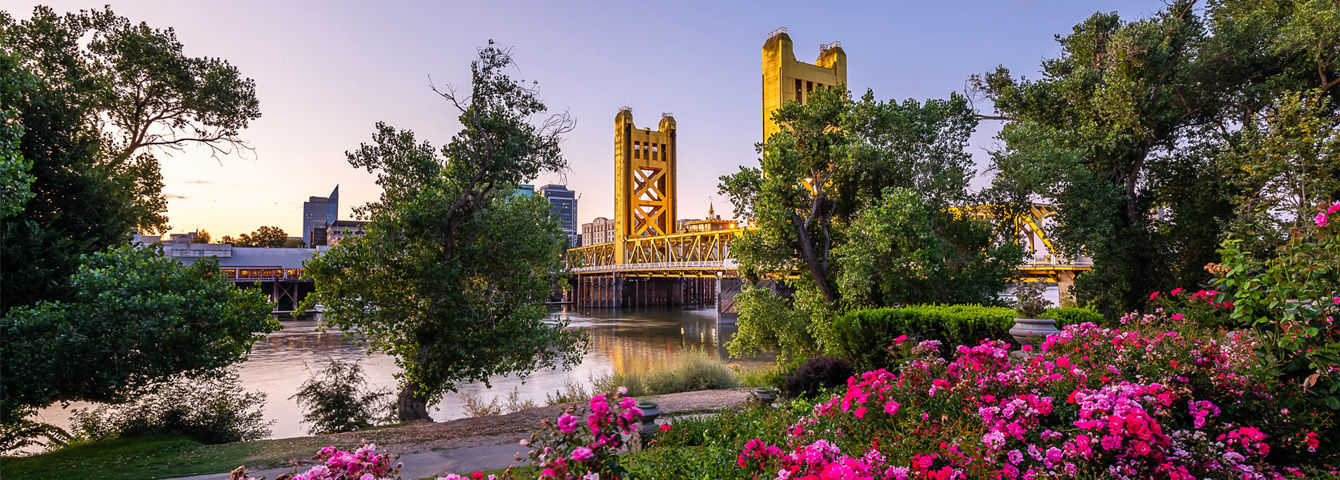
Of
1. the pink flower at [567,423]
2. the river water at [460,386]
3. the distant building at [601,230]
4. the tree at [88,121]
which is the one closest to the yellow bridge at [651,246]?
the river water at [460,386]

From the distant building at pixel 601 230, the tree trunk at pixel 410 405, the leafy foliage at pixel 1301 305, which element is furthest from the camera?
the distant building at pixel 601 230

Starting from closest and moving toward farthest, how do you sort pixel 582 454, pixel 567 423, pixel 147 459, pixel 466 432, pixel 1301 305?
pixel 582 454 < pixel 567 423 < pixel 1301 305 < pixel 147 459 < pixel 466 432

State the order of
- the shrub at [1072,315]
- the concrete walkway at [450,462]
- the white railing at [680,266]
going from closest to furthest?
the concrete walkway at [450,462]
the shrub at [1072,315]
the white railing at [680,266]

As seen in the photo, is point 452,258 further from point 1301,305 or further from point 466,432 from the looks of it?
point 1301,305

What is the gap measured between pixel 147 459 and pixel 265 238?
330 feet

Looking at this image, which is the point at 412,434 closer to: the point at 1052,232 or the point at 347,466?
the point at 347,466

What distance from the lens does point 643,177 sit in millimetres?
75250

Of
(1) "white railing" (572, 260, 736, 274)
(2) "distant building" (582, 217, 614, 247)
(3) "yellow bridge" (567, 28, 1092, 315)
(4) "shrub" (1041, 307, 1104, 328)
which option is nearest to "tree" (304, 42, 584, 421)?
(4) "shrub" (1041, 307, 1104, 328)

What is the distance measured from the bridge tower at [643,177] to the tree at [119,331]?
61128mm

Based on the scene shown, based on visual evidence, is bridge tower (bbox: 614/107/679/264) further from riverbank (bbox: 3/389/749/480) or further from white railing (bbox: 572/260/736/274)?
riverbank (bbox: 3/389/749/480)

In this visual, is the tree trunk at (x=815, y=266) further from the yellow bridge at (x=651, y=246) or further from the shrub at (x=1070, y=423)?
the yellow bridge at (x=651, y=246)

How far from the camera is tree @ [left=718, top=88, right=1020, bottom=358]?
43.4 ft

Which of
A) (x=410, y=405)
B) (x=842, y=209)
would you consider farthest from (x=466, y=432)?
(x=842, y=209)

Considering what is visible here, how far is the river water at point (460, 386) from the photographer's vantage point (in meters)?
13.7
